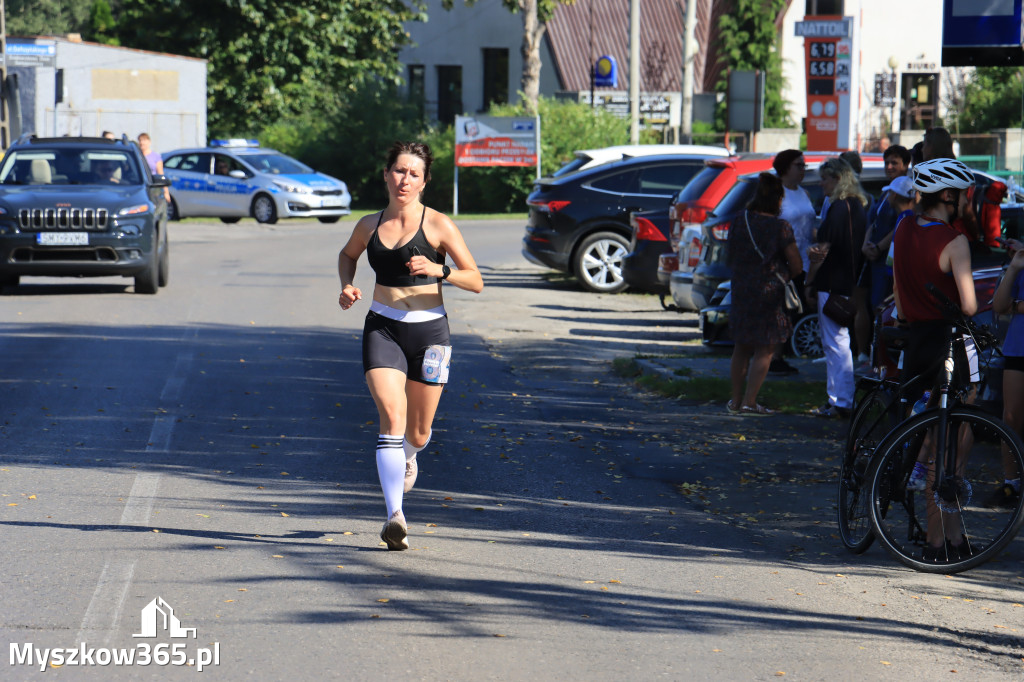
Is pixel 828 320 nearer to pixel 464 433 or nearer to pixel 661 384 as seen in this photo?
pixel 661 384

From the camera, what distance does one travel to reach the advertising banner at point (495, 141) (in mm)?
36812

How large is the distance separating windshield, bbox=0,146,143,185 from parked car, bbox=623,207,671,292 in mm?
6339

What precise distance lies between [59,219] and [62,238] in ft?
0.77

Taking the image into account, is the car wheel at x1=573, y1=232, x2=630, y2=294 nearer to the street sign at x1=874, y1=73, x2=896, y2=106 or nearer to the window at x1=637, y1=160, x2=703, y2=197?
the window at x1=637, y1=160, x2=703, y2=197

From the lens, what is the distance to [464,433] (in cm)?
936

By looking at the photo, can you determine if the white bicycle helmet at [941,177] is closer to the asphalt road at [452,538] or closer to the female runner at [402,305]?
the asphalt road at [452,538]

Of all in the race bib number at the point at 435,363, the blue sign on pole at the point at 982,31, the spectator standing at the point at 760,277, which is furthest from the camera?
the blue sign on pole at the point at 982,31

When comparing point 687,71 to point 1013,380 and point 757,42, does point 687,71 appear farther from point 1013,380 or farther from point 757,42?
point 1013,380

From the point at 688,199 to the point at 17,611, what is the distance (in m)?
11.3

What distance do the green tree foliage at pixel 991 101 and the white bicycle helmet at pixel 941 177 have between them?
36891mm

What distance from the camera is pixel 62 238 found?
1662 centimetres

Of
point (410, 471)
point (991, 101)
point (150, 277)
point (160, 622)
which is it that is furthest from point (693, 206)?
point (991, 101)

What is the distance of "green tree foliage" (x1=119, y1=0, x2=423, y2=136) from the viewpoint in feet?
152

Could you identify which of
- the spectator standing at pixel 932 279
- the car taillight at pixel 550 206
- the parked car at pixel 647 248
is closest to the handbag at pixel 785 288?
the spectator standing at pixel 932 279
